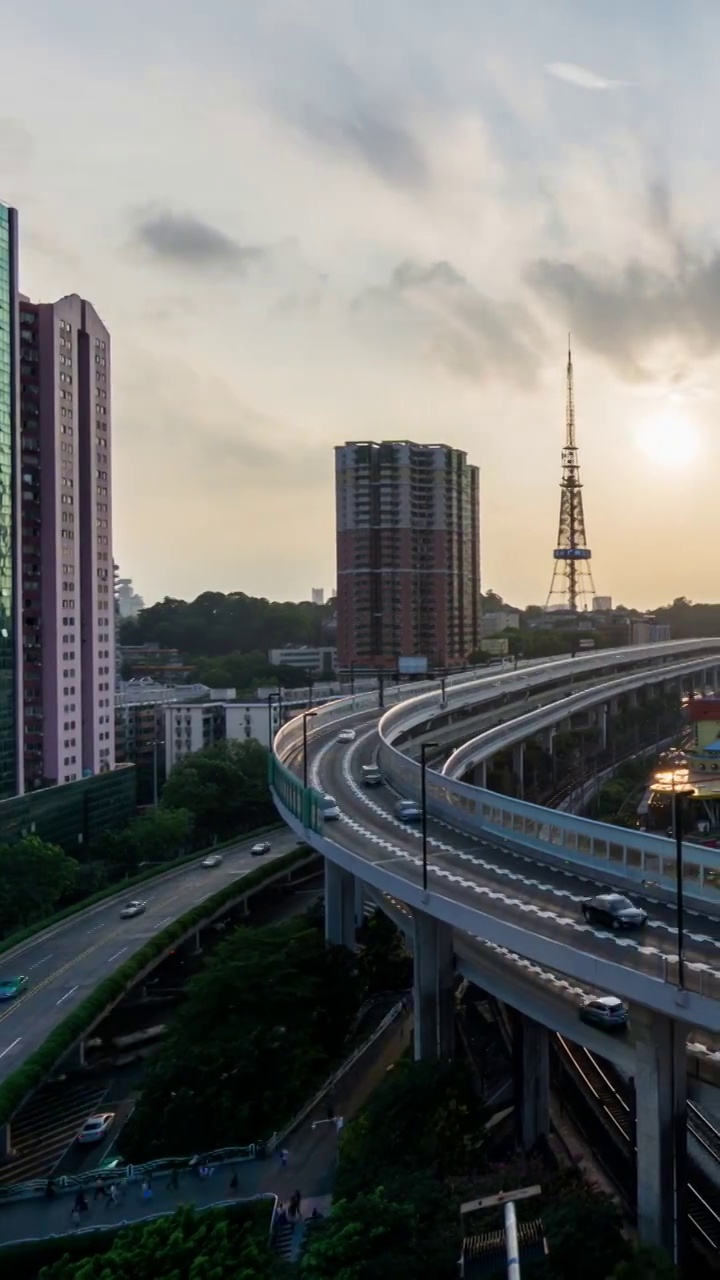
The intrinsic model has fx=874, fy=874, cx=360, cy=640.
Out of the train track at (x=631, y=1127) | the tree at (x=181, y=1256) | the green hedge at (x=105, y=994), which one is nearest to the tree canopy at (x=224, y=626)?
the green hedge at (x=105, y=994)

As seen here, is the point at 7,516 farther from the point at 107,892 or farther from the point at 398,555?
the point at 398,555

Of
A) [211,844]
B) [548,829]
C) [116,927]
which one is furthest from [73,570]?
[548,829]

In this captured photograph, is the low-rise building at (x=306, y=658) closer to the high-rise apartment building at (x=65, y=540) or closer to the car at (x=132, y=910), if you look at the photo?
the high-rise apartment building at (x=65, y=540)

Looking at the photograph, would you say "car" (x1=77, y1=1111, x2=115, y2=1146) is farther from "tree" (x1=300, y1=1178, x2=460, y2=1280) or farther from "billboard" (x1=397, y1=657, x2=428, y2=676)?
"billboard" (x1=397, y1=657, x2=428, y2=676)

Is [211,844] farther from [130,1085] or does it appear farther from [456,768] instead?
[130,1085]

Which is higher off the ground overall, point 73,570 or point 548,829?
point 73,570
